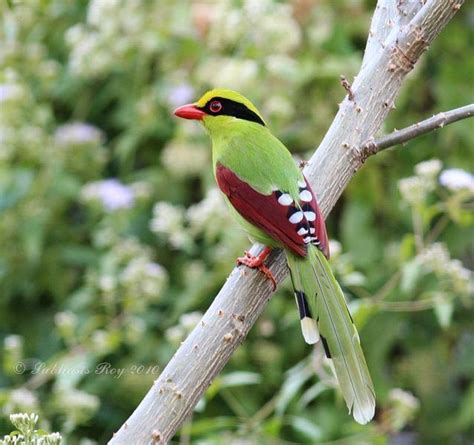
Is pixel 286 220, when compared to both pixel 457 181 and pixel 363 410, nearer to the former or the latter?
pixel 363 410

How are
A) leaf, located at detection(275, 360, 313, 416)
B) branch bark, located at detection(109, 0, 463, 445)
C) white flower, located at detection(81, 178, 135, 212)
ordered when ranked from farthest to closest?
white flower, located at detection(81, 178, 135, 212) < leaf, located at detection(275, 360, 313, 416) < branch bark, located at detection(109, 0, 463, 445)

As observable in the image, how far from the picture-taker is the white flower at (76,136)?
2961 mm

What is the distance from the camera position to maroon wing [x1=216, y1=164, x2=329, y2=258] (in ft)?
5.02

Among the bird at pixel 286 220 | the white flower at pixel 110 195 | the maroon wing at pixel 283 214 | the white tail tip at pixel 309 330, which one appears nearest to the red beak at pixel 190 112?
the bird at pixel 286 220

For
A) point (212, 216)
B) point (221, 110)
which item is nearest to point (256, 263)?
point (221, 110)

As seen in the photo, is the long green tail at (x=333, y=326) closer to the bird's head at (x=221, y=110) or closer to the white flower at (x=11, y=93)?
the bird's head at (x=221, y=110)

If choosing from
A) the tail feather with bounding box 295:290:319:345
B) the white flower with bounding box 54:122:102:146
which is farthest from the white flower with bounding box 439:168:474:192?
the white flower with bounding box 54:122:102:146

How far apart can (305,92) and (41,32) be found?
0.93 m

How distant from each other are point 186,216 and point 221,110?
1.04 metres

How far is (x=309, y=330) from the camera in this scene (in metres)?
1.42

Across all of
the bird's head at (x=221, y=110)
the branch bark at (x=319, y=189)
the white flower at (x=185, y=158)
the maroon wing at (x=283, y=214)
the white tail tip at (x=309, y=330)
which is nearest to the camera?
the branch bark at (x=319, y=189)

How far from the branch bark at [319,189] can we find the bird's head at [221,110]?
336 millimetres

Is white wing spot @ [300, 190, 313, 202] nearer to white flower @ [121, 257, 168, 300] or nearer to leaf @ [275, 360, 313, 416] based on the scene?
leaf @ [275, 360, 313, 416]

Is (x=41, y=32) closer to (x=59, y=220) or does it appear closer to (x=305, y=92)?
(x=59, y=220)
